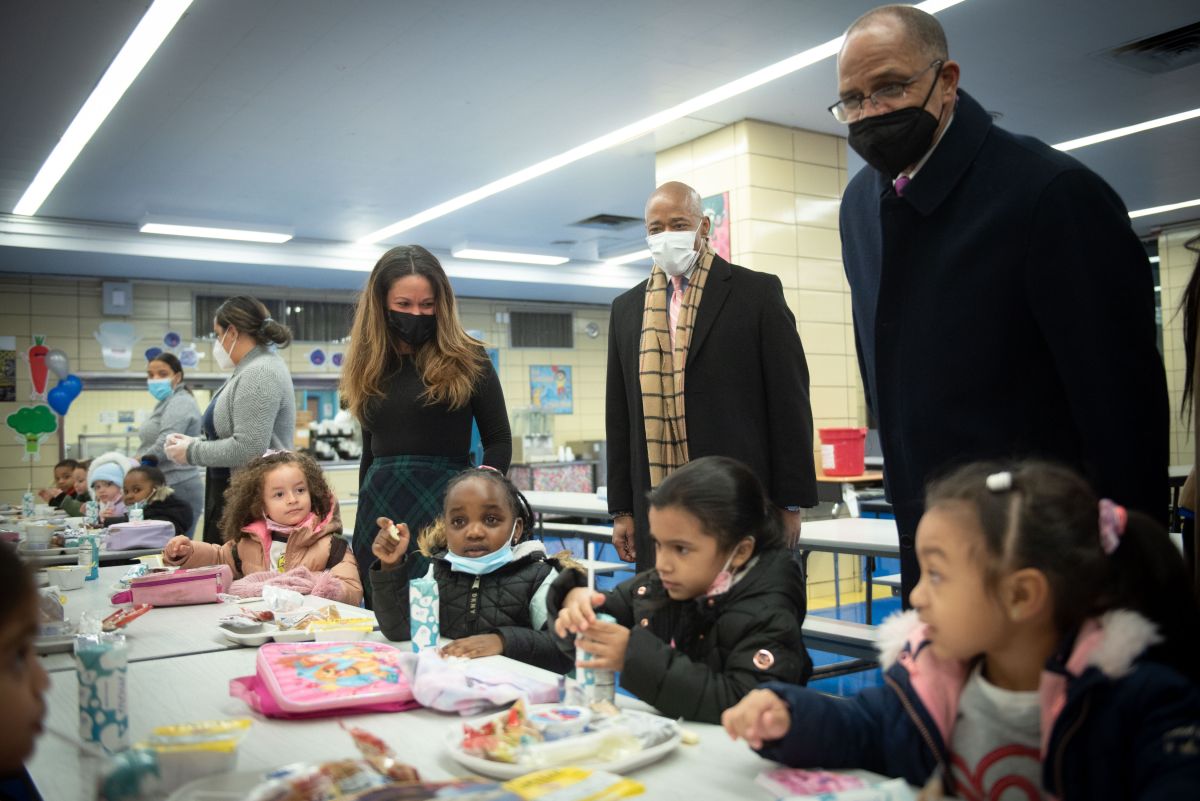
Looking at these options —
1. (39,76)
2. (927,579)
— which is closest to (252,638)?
(927,579)

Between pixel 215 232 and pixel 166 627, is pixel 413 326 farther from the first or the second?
pixel 215 232

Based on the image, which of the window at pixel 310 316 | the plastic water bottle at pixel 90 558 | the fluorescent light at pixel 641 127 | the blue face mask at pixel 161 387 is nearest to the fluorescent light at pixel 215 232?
the fluorescent light at pixel 641 127

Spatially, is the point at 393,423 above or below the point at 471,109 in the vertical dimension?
below

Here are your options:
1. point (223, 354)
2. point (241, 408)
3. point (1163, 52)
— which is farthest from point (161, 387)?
point (1163, 52)

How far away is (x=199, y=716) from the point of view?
1.53 metres

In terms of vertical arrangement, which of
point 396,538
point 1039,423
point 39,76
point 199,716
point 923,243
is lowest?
point 199,716

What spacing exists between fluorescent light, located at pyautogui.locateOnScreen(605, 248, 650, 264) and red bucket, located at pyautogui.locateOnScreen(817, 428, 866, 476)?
5.33m

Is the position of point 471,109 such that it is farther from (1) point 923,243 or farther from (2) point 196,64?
(1) point 923,243

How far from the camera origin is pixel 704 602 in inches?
67.2

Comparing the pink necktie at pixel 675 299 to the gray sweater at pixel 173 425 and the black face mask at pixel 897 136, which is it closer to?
the black face mask at pixel 897 136

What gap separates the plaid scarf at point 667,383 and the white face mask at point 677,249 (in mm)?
64

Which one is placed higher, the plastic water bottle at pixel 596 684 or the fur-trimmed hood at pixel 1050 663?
the fur-trimmed hood at pixel 1050 663

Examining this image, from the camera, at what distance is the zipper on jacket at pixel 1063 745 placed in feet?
3.38

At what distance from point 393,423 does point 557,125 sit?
415cm
